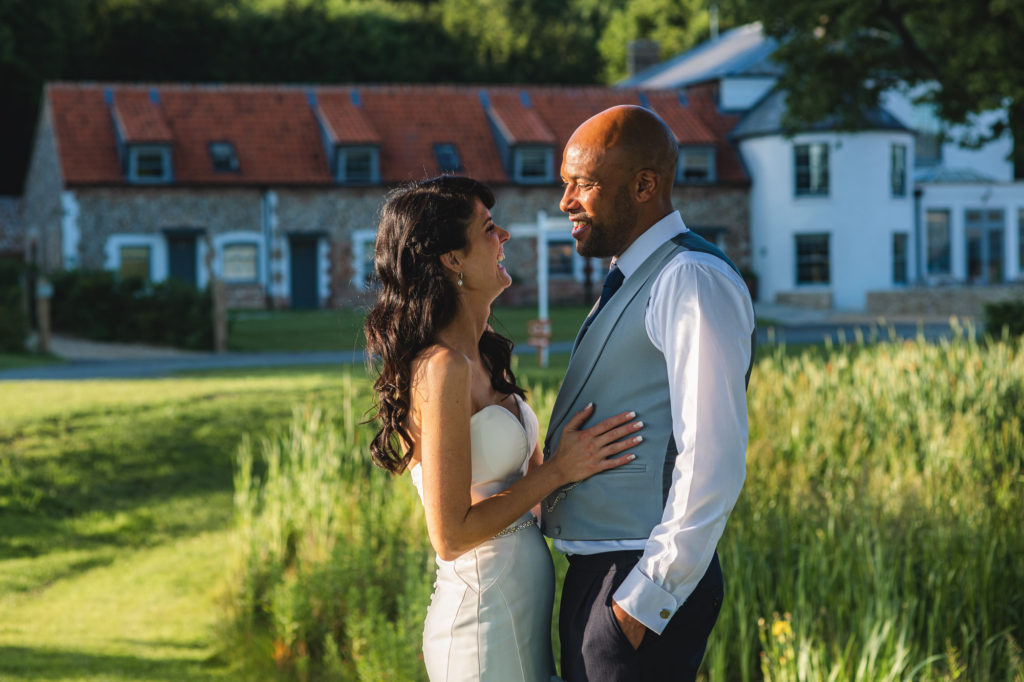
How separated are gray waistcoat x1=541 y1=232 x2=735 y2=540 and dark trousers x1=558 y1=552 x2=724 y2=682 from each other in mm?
70

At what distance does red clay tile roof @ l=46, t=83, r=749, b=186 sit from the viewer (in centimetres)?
3231

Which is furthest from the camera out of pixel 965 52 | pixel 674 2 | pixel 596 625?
pixel 674 2

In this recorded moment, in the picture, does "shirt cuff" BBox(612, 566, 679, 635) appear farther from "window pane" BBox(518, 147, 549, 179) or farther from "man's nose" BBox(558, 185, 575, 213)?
"window pane" BBox(518, 147, 549, 179)

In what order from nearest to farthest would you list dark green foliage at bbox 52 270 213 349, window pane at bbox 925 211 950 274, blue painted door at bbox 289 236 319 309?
dark green foliage at bbox 52 270 213 349
blue painted door at bbox 289 236 319 309
window pane at bbox 925 211 950 274

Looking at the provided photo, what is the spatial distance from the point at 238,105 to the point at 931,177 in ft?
67.0

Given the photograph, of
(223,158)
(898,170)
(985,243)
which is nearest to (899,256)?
(898,170)

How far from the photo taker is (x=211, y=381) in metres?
14.6

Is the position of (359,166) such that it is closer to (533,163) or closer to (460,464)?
(533,163)

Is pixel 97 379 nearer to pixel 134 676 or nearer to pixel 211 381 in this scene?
pixel 211 381

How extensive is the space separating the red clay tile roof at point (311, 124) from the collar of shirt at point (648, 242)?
95.1 ft

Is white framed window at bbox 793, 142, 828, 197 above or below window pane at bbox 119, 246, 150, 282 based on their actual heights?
above

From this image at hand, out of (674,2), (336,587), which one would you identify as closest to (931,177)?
(674,2)

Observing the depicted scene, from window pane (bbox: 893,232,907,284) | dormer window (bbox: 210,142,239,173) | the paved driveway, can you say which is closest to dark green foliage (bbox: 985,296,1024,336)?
the paved driveway

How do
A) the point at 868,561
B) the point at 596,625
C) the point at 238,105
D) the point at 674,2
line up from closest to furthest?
the point at 596,625 → the point at 868,561 → the point at 238,105 → the point at 674,2
